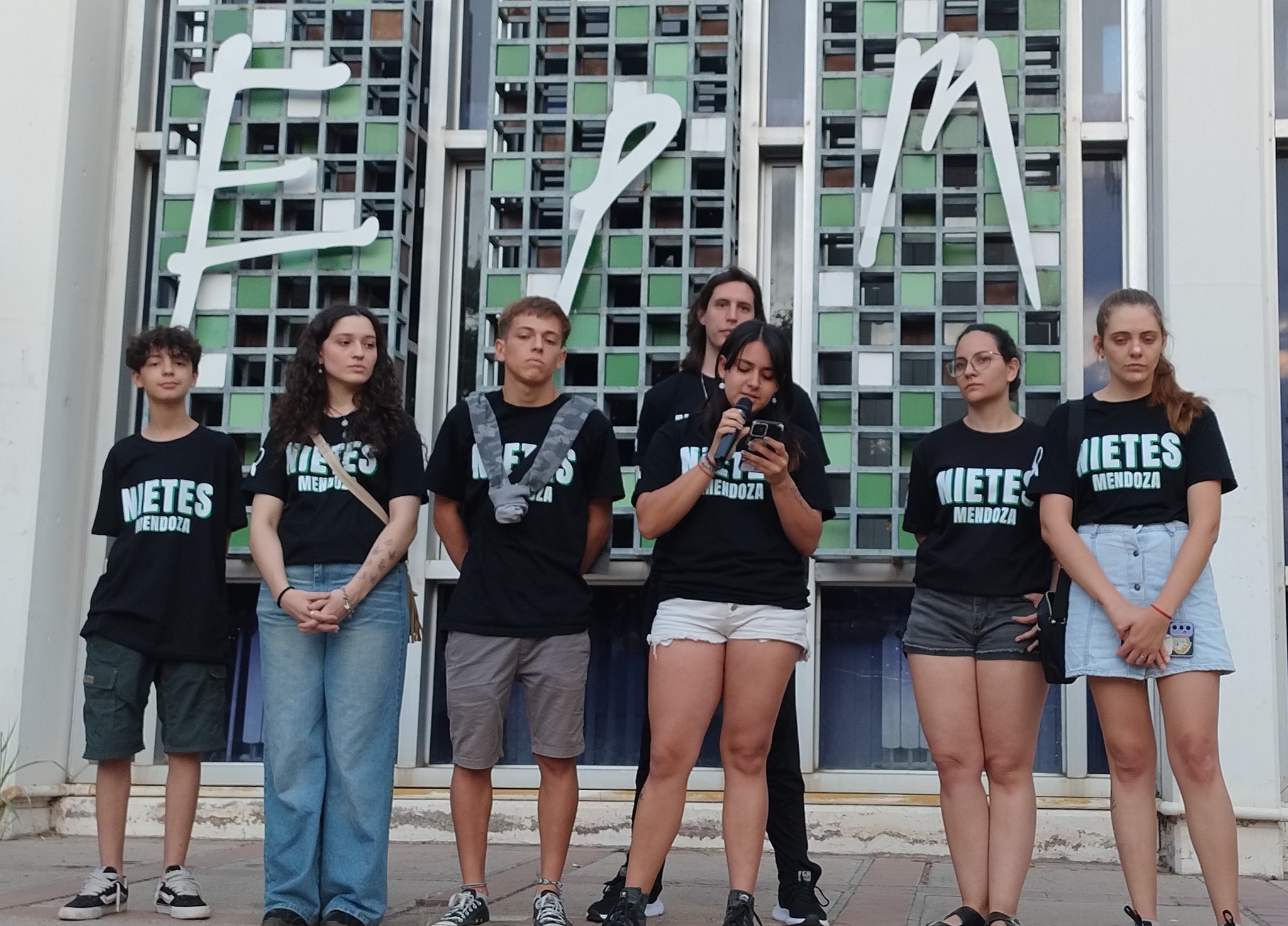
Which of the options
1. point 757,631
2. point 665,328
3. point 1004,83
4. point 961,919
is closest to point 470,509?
point 757,631

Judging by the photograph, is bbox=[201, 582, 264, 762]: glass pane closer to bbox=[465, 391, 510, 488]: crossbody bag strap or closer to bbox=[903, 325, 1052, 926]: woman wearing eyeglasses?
bbox=[465, 391, 510, 488]: crossbody bag strap

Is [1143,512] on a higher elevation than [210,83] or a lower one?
lower

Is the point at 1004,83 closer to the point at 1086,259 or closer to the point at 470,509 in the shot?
the point at 1086,259

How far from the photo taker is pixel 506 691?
13.5 ft

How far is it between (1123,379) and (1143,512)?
369 millimetres

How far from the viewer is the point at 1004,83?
6.24m

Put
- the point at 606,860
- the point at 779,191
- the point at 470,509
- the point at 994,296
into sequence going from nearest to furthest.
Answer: the point at 470,509, the point at 606,860, the point at 994,296, the point at 779,191

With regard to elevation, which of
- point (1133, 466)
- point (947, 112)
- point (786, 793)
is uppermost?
point (947, 112)

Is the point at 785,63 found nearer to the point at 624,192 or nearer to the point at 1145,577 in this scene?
the point at 624,192

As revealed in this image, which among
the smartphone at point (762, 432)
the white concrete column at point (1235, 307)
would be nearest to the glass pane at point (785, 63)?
the white concrete column at point (1235, 307)

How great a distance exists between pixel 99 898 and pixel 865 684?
3345mm

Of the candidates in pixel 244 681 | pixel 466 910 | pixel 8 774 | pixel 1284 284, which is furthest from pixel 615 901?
pixel 1284 284

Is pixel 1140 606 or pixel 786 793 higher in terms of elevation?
pixel 1140 606

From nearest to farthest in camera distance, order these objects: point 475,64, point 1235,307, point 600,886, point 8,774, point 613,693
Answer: point 600,886 < point 1235,307 < point 8,774 < point 613,693 < point 475,64
